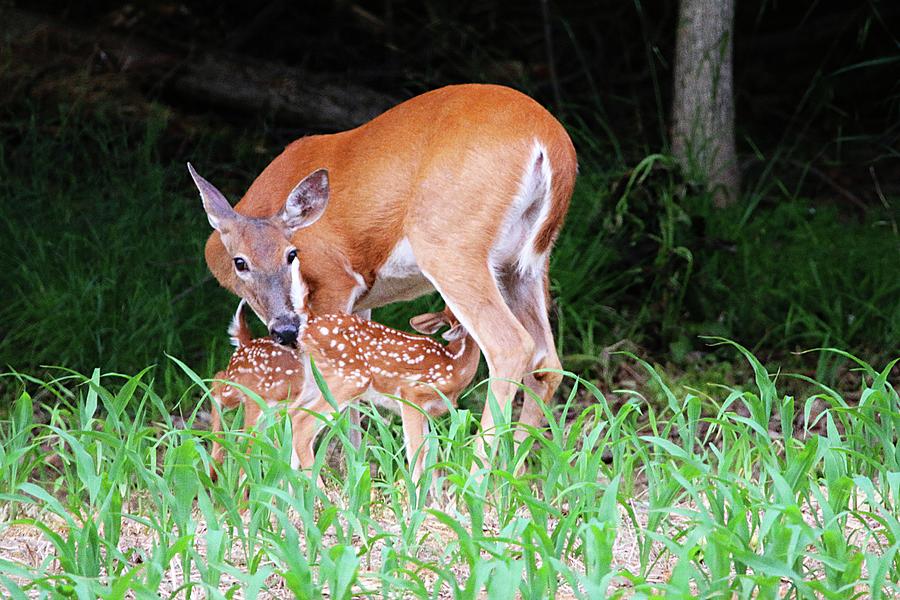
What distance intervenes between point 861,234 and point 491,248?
13.0 feet

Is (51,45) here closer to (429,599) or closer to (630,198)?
(630,198)

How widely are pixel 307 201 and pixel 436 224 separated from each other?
466 mm

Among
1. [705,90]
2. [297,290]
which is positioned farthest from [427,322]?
[705,90]

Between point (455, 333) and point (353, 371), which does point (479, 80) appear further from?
point (353, 371)

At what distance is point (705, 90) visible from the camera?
7.83m

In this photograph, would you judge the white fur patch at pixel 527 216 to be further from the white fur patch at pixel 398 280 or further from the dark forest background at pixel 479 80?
the dark forest background at pixel 479 80

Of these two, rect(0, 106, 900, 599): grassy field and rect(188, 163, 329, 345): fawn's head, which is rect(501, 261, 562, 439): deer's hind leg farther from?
rect(188, 163, 329, 345): fawn's head

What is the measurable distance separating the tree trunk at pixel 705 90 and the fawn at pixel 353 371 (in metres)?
3.00

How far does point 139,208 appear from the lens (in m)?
7.58

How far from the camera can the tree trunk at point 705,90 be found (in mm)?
7676

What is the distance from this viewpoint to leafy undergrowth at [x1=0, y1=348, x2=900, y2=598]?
3.15 metres

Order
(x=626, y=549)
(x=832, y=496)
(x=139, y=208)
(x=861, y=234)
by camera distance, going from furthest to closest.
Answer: (x=861, y=234) → (x=139, y=208) → (x=626, y=549) → (x=832, y=496)

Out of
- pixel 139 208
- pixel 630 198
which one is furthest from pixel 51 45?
pixel 630 198

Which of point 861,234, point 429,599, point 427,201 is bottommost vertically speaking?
point 861,234
